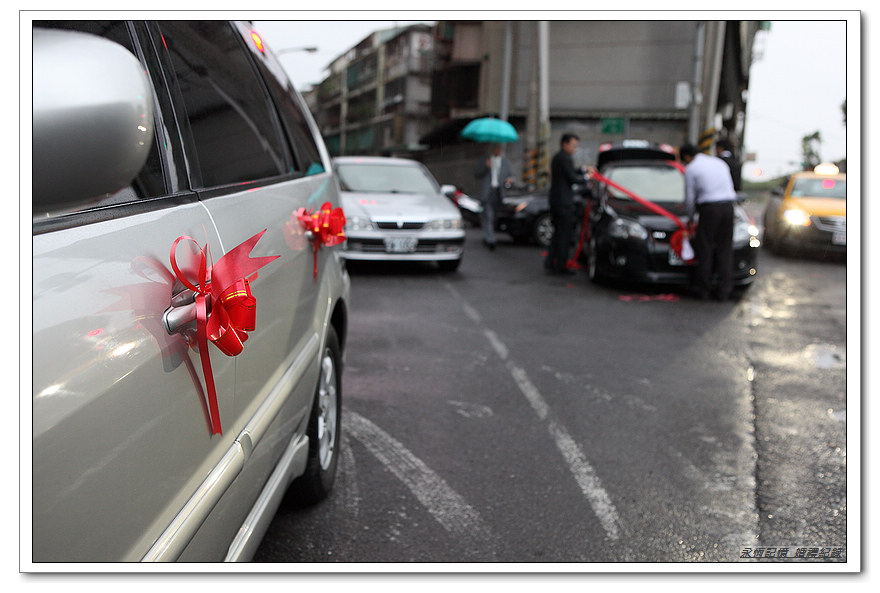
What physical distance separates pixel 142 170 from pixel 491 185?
12019 mm

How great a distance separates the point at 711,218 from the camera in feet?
28.1

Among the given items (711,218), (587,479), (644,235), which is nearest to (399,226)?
(644,235)

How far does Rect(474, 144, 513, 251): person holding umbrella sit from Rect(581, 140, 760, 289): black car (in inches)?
122

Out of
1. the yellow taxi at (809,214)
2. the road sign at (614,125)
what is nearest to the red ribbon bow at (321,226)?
the yellow taxi at (809,214)

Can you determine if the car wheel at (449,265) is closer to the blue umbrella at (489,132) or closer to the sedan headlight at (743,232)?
the sedan headlight at (743,232)

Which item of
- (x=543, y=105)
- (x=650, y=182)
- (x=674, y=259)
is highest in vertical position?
(x=543, y=105)

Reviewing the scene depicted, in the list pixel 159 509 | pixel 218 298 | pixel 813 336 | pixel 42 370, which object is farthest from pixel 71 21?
pixel 813 336

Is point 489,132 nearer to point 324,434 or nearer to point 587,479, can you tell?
point 587,479

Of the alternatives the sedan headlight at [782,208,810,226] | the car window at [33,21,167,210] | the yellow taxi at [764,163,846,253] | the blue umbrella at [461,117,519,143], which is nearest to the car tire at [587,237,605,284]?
the yellow taxi at [764,163,846,253]

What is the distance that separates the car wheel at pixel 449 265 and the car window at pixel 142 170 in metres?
8.58

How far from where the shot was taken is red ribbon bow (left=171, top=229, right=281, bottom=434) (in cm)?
143

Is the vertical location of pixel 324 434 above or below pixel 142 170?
below
